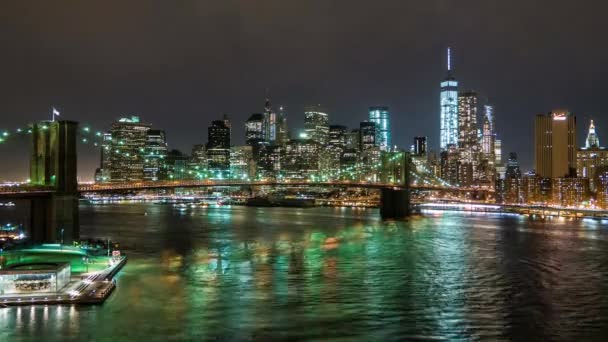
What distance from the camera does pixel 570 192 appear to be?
115188 millimetres

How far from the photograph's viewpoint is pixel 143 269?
94.8 ft

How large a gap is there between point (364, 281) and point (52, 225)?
17.5 metres

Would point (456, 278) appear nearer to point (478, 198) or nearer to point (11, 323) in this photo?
point (11, 323)

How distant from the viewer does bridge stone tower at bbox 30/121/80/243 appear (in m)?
34.0

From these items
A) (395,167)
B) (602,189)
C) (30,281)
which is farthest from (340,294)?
(602,189)

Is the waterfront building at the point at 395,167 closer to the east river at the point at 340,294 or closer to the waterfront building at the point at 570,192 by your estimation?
the waterfront building at the point at 570,192

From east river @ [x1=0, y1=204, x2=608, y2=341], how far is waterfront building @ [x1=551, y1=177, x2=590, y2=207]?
75.3 metres

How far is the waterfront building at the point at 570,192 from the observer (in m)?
113

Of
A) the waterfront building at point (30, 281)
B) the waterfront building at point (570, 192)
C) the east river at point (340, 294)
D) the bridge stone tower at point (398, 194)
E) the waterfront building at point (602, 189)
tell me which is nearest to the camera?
the east river at point (340, 294)

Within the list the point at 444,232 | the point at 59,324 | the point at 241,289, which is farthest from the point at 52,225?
the point at 444,232

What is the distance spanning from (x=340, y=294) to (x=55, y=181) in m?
18.7

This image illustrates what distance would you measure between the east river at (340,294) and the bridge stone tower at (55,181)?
374cm

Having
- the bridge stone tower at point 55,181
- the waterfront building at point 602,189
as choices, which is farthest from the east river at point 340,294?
the waterfront building at point 602,189

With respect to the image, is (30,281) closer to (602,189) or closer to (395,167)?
(395,167)
